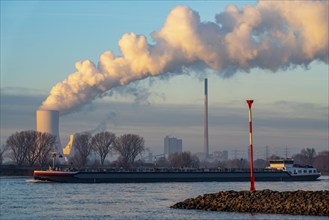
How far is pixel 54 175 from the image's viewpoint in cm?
11338

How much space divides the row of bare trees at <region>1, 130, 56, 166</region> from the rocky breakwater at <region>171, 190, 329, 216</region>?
10896 centimetres

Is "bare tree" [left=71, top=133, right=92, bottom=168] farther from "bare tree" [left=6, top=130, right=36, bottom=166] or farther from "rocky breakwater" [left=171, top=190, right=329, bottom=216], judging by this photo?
"rocky breakwater" [left=171, top=190, right=329, bottom=216]

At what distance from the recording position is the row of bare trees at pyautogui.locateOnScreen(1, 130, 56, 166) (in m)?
166

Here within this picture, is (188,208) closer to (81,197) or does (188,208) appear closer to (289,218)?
(289,218)

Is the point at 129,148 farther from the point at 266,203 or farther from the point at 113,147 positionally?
the point at 266,203

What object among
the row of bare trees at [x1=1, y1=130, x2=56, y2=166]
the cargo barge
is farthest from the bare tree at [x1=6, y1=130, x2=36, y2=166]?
the cargo barge

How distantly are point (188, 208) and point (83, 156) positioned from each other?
403 ft

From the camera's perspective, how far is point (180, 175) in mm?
125188

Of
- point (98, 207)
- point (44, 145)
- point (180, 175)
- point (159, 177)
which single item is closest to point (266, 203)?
point (98, 207)

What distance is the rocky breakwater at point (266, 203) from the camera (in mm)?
53312

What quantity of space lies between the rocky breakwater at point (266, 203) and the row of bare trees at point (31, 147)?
357ft

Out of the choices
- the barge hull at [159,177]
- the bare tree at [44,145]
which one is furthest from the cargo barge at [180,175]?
the bare tree at [44,145]

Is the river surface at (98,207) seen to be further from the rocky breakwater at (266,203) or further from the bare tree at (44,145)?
the bare tree at (44,145)

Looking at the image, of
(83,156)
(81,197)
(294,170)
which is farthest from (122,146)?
(81,197)
